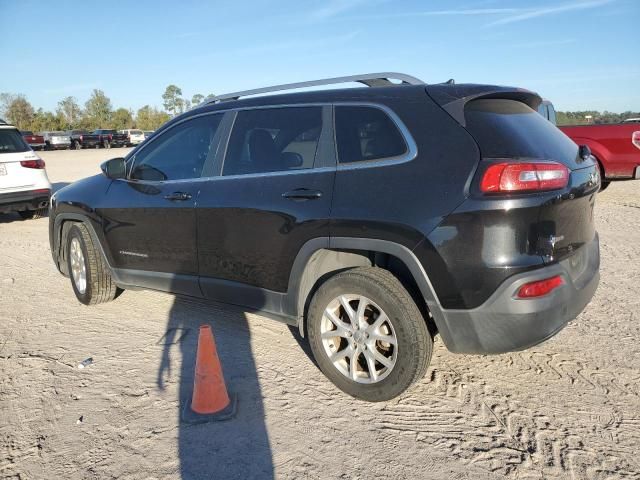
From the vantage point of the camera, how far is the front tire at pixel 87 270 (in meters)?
4.74

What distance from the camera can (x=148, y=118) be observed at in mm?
91125

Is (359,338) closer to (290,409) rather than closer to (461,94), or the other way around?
(290,409)

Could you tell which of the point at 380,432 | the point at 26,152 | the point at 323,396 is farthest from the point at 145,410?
the point at 26,152

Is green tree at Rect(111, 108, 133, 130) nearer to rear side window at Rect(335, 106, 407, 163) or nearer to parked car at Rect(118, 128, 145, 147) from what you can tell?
parked car at Rect(118, 128, 145, 147)

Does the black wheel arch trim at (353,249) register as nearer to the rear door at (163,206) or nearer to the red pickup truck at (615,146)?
the rear door at (163,206)

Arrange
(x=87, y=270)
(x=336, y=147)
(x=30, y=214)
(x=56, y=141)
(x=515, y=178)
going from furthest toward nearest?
1. (x=56, y=141)
2. (x=30, y=214)
3. (x=87, y=270)
4. (x=336, y=147)
5. (x=515, y=178)

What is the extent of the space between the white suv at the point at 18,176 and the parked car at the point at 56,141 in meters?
41.0

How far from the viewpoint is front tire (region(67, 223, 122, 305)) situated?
4.74 m

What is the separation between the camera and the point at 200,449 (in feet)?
8.86

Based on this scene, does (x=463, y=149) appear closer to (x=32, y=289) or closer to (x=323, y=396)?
(x=323, y=396)

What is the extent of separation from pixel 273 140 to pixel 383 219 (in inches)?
44.6

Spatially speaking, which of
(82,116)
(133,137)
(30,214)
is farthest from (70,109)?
(30,214)

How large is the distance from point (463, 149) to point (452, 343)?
1.06m

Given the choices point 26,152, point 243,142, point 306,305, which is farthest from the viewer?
point 26,152
